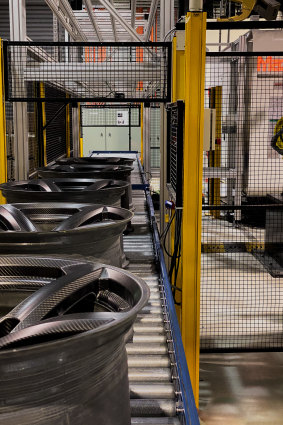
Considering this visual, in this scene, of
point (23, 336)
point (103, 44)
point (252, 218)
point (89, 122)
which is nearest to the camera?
point (23, 336)

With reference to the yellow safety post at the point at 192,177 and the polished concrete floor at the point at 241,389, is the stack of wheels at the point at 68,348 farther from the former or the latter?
the polished concrete floor at the point at 241,389

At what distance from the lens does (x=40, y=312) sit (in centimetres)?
137

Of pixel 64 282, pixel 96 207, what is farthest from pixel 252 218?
pixel 64 282

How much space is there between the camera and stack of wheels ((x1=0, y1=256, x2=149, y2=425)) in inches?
41.1

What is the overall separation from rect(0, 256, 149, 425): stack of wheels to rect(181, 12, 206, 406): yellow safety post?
1963 millimetres

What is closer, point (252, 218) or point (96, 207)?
point (96, 207)

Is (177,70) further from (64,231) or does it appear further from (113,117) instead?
(113,117)

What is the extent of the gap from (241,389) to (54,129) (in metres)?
5.57

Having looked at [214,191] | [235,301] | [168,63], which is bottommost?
[235,301]

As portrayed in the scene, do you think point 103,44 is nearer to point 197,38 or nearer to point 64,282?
point 197,38

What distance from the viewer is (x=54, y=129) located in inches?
347

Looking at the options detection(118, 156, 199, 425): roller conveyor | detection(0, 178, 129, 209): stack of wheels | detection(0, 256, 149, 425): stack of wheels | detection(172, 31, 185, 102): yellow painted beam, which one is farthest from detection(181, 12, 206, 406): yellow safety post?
detection(0, 256, 149, 425): stack of wheels

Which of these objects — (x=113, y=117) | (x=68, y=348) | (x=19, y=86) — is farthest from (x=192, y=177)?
(x=113, y=117)

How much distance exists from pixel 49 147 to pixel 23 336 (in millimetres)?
7282
